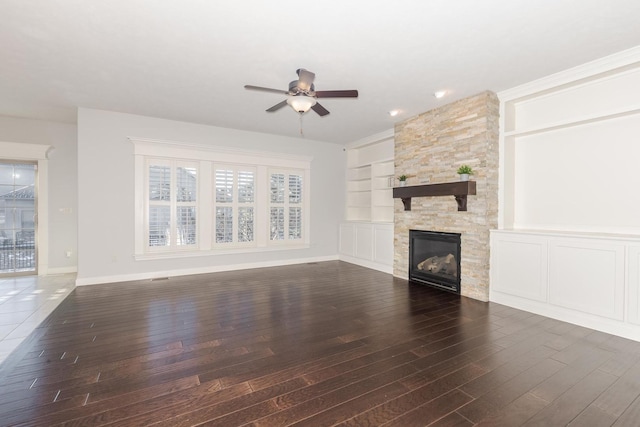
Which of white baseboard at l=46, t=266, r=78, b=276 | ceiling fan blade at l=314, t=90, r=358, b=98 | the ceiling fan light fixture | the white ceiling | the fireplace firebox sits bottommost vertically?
white baseboard at l=46, t=266, r=78, b=276

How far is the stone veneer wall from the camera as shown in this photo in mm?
4172

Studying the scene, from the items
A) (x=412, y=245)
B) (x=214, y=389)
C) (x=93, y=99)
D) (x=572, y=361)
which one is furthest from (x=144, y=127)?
(x=572, y=361)

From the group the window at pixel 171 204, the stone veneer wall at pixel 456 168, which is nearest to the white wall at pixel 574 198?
the stone veneer wall at pixel 456 168

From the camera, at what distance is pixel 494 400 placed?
199 centimetres

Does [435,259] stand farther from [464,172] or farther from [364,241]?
[364,241]

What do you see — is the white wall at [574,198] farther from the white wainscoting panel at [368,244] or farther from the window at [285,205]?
the window at [285,205]

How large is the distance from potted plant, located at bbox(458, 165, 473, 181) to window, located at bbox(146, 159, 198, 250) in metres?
4.74

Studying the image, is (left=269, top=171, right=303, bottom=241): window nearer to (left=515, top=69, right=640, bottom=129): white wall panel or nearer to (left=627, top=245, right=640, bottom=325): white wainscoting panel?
(left=515, top=69, right=640, bottom=129): white wall panel

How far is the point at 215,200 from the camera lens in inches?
238

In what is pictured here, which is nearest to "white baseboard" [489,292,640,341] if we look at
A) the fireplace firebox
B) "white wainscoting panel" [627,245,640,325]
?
"white wainscoting panel" [627,245,640,325]

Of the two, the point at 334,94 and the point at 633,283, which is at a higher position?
the point at 334,94

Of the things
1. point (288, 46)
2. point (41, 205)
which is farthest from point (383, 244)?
point (41, 205)

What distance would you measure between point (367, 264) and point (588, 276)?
386 centimetres

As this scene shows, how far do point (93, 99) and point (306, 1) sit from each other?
4.00m
